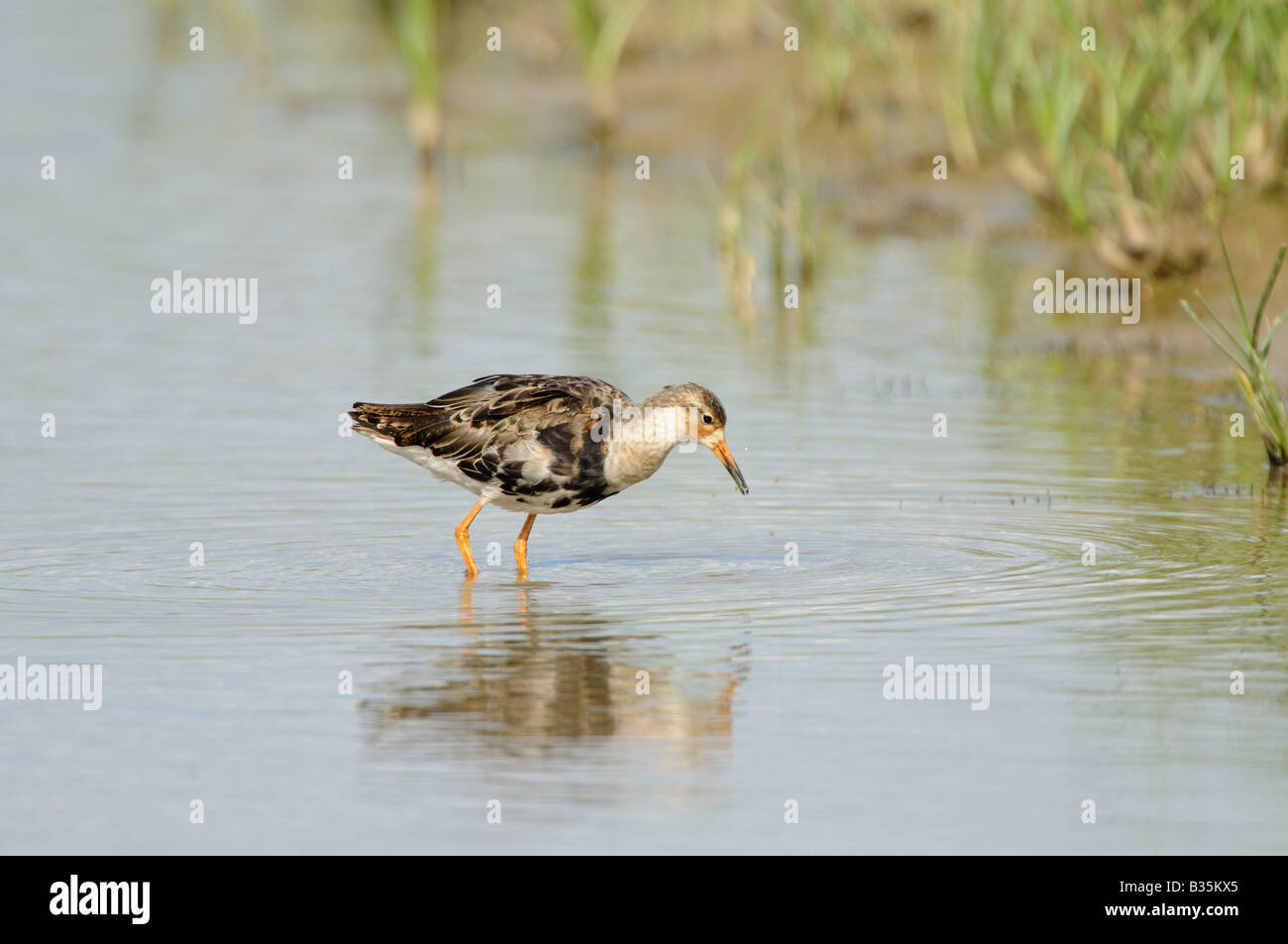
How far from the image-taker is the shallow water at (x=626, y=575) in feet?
25.5

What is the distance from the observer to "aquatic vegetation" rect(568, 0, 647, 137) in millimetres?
27219

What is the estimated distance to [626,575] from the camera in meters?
11.3

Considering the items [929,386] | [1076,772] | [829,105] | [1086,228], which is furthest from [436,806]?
[829,105]

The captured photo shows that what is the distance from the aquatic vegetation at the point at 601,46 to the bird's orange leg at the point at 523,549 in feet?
52.6

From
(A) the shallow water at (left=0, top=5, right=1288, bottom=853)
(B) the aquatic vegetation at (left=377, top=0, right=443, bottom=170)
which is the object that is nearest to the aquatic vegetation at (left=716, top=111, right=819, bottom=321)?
(A) the shallow water at (left=0, top=5, right=1288, bottom=853)

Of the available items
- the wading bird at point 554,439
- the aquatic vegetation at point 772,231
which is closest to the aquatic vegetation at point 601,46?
the aquatic vegetation at point 772,231

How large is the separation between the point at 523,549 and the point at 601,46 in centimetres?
1656

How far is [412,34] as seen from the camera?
25.7 metres

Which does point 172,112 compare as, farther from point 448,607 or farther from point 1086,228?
point 448,607

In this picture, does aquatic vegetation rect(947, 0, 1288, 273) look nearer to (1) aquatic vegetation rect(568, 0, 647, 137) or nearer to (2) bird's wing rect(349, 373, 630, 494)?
(2) bird's wing rect(349, 373, 630, 494)

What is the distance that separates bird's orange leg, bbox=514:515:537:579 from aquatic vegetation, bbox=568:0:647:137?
632 inches

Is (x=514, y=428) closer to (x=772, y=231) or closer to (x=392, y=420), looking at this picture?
(x=392, y=420)

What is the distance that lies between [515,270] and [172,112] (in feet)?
37.2

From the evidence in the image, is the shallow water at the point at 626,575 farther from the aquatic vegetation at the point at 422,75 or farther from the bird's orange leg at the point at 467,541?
the aquatic vegetation at the point at 422,75
